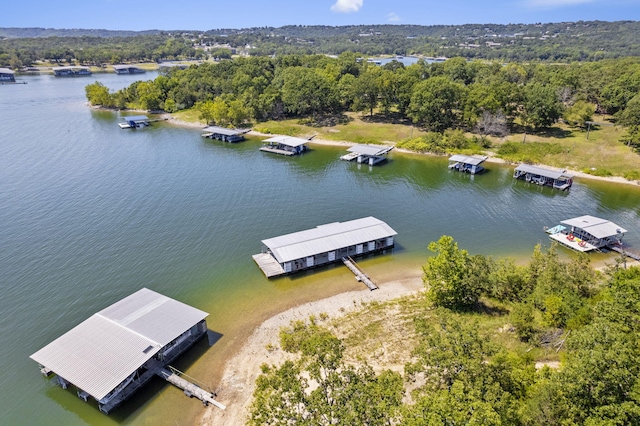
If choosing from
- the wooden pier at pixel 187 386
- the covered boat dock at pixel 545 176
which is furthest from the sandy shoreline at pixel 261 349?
the covered boat dock at pixel 545 176

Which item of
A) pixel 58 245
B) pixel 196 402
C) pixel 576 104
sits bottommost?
pixel 196 402

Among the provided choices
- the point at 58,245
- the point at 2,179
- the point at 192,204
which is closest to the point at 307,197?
the point at 192,204

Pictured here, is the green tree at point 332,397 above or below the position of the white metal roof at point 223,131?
below

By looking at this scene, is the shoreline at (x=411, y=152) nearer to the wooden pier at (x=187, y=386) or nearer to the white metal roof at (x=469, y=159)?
the white metal roof at (x=469, y=159)

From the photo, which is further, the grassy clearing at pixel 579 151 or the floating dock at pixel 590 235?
the grassy clearing at pixel 579 151

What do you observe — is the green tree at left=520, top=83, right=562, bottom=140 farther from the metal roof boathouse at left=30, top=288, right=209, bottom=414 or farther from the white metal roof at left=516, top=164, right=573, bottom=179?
the metal roof boathouse at left=30, top=288, right=209, bottom=414

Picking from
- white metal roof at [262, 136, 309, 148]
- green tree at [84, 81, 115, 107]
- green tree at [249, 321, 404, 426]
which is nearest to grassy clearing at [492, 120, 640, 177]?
white metal roof at [262, 136, 309, 148]

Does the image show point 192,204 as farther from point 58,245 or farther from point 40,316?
point 40,316
